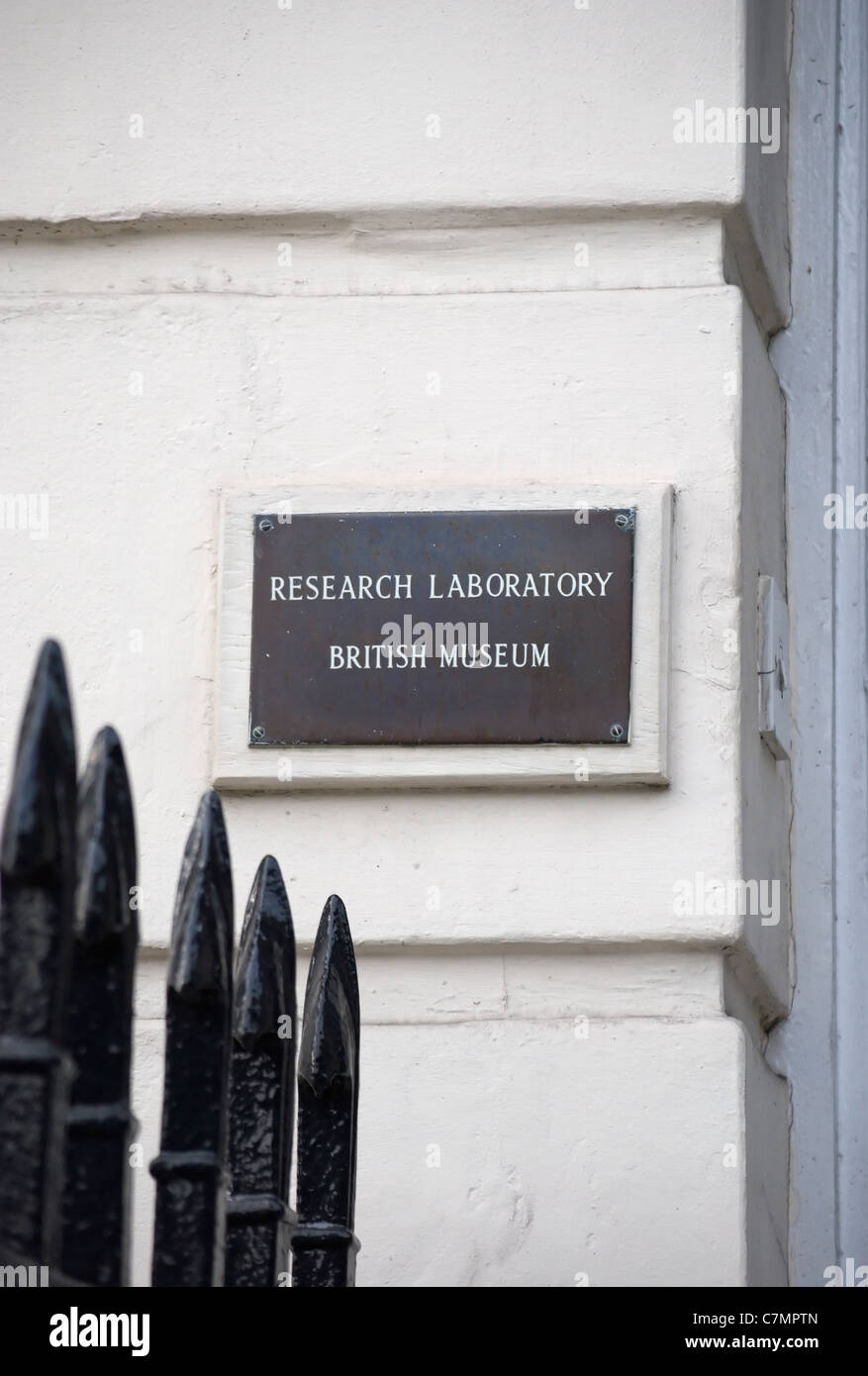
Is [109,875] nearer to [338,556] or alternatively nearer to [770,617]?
[338,556]

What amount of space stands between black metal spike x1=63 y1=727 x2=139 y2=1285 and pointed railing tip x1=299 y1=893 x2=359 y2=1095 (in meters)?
0.50

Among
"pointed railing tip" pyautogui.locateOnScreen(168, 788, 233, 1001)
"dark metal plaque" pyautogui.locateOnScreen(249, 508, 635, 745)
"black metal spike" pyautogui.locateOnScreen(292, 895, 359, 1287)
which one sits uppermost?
"dark metal plaque" pyautogui.locateOnScreen(249, 508, 635, 745)

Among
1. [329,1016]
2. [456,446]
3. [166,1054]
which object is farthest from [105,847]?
[456,446]

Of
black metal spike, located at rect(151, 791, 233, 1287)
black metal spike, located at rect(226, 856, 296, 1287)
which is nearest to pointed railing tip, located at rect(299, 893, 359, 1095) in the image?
black metal spike, located at rect(226, 856, 296, 1287)

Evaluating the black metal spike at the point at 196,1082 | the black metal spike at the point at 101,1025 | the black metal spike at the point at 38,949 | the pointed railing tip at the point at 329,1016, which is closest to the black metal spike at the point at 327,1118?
the pointed railing tip at the point at 329,1016

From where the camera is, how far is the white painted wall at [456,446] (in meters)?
2.91

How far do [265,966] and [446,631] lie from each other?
3.68 feet

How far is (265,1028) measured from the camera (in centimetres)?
202

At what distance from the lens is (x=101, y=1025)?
1.69m

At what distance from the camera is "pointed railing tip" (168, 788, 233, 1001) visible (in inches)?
70.6

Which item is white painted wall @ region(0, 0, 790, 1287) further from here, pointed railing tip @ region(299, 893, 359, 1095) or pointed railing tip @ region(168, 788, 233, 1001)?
pointed railing tip @ region(168, 788, 233, 1001)

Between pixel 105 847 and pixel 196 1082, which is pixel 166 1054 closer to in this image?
pixel 196 1082

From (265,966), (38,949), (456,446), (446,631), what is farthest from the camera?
(456,446)

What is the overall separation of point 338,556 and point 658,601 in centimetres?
48
